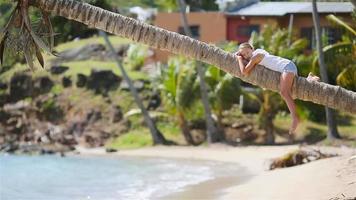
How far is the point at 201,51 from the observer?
1105cm

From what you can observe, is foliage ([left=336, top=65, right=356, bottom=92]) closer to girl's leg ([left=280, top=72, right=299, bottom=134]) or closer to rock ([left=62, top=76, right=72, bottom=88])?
girl's leg ([left=280, top=72, right=299, bottom=134])

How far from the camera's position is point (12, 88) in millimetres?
43438

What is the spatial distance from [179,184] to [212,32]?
24.0 meters

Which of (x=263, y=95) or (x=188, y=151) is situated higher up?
(x=263, y=95)

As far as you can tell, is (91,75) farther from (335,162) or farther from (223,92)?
(335,162)

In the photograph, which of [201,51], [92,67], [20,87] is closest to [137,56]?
[92,67]

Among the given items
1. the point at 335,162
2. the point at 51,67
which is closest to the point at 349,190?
the point at 335,162

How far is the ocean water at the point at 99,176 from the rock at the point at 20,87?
10.6 m

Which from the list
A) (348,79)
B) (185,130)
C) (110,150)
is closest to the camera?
(348,79)

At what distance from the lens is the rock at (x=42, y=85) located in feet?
143

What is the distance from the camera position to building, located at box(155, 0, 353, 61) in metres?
39.7

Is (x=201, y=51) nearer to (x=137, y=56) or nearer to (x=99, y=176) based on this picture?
(x=99, y=176)

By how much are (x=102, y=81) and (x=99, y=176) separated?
60.9 ft

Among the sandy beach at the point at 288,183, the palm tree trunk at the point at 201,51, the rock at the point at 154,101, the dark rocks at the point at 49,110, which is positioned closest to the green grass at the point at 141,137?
the rock at the point at 154,101
